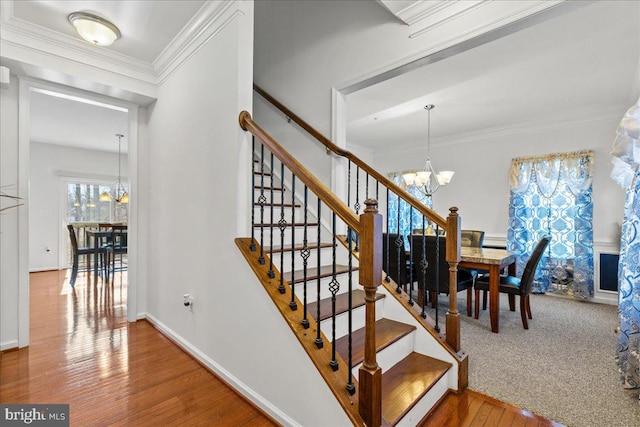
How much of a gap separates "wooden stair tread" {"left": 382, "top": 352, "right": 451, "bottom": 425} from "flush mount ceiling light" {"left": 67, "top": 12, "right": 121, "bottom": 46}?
10.8 ft

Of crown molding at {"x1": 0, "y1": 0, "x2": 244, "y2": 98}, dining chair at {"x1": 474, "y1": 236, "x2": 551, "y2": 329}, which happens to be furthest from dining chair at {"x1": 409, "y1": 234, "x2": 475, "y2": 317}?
crown molding at {"x1": 0, "y1": 0, "x2": 244, "y2": 98}

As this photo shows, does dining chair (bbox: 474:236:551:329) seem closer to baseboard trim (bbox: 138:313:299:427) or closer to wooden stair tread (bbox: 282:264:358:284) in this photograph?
wooden stair tread (bbox: 282:264:358:284)

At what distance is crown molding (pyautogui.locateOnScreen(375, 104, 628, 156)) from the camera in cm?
412

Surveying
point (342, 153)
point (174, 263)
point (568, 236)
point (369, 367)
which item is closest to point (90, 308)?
point (174, 263)

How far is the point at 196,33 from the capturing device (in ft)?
7.73

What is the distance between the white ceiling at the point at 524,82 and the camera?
2507mm

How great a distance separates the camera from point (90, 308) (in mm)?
3529

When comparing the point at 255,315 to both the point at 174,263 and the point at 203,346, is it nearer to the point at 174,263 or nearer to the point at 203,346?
the point at 203,346

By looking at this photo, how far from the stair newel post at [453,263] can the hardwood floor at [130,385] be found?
352 mm

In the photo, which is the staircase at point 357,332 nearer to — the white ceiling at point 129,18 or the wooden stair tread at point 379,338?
the wooden stair tread at point 379,338

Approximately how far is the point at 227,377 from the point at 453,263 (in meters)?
1.76

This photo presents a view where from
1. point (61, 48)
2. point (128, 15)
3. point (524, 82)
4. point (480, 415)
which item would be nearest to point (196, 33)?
point (128, 15)

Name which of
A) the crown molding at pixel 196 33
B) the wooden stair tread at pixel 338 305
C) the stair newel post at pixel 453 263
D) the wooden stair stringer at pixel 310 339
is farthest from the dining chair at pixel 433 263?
the crown molding at pixel 196 33

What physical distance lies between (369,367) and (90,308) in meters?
3.85
